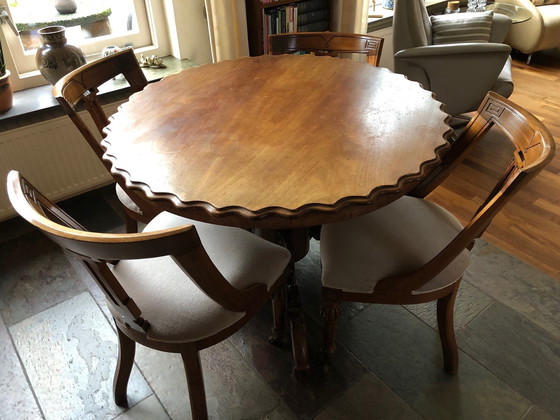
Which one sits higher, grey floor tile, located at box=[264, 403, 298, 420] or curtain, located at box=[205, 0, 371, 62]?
curtain, located at box=[205, 0, 371, 62]

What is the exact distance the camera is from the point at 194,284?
44.4 inches

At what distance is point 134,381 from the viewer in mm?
1479

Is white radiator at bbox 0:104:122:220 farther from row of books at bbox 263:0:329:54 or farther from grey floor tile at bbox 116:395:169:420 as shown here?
grey floor tile at bbox 116:395:169:420

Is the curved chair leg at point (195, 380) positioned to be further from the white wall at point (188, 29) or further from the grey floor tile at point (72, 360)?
the white wall at point (188, 29)

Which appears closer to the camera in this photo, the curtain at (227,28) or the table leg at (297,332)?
the table leg at (297,332)

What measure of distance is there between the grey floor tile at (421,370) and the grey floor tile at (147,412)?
66 centimetres

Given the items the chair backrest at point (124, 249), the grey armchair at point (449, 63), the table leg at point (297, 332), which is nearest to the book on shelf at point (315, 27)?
the grey armchair at point (449, 63)

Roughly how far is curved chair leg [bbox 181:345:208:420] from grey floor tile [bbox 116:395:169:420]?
0.22m

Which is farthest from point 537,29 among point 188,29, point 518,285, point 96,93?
point 96,93

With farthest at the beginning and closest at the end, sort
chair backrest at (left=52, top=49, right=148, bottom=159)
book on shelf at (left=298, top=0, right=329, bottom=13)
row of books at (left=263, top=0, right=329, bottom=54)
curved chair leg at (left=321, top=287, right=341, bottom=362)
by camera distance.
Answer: book on shelf at (left=298, top=0, right=329, bottom=13), row of books at (left=263, top=0, right=329, bottom=54), chair backrest at (left=52, top=49, right=148, bottom=159), curved chair leg at (left=321, top=287, right=341, bottom=362)

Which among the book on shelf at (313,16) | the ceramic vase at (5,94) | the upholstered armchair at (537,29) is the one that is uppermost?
the book on shelf at (313,16)

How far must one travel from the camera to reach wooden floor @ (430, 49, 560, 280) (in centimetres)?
197

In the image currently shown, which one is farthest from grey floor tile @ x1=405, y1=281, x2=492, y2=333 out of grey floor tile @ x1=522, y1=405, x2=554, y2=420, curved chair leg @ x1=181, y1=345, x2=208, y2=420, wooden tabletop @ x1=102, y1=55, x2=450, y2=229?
curved chair leg @ x1=181, y1=345, x2=208, y2=420

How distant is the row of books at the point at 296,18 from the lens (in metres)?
2.54
